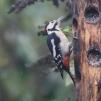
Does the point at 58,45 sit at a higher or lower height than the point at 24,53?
higher

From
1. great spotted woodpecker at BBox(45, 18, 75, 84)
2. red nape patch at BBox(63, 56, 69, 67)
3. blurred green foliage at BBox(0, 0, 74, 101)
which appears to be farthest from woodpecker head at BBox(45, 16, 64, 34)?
blurred green foliage at BBox(0, 0, 74, 101)

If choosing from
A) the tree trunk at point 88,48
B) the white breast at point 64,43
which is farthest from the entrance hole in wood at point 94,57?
the white breast at point 64,43

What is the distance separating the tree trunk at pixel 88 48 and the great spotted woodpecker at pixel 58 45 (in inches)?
40.6

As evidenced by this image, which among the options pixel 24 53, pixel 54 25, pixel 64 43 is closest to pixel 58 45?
Result: pixel 64 43

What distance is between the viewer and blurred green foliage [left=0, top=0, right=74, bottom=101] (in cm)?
1211

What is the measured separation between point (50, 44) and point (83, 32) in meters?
1.83

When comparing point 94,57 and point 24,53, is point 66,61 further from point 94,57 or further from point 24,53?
point 24,53

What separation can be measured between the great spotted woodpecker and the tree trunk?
103cm

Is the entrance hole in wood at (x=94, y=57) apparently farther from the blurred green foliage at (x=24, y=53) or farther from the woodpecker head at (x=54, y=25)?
the blurred green foliage at (x=24, y=53)

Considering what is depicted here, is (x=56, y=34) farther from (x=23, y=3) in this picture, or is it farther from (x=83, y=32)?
(x=83, y=32)

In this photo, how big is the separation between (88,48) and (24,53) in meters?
4.78

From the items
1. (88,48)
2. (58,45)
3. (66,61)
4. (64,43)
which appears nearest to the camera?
(88,48)

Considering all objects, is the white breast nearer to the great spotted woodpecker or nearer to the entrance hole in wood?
the great spotted woodpecker

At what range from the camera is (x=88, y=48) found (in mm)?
7652
